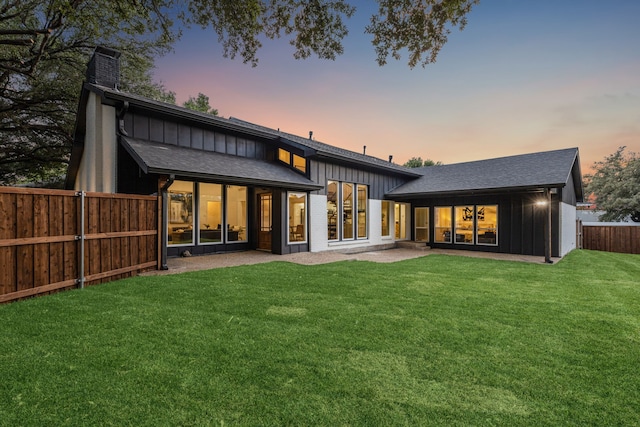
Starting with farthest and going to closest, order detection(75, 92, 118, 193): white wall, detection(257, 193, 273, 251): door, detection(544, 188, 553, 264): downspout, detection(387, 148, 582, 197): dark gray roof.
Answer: detection(257, 193, 273, 251): door < detection(387, 148, 582, 197): dark gray roof < detection(544, 188, 553, 264): downspout < detection(75, 92, 118, 193): white wall

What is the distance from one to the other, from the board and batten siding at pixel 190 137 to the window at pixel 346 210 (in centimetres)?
320

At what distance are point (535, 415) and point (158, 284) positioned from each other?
19.0 feet

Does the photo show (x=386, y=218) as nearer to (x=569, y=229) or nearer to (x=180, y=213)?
(x=569, y=229)

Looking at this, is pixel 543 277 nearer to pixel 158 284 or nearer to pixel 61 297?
pixel 158 284

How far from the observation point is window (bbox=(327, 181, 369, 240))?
1227 centimetres

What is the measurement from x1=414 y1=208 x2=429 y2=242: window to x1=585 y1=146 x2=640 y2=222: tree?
18713mm

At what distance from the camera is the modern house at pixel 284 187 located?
8.21 meters

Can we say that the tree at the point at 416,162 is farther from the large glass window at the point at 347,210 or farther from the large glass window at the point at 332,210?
the large glass window at the point at 332,210

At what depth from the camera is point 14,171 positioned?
16.7 meters

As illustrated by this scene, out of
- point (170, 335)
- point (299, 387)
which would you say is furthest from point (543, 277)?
point (170, 335)

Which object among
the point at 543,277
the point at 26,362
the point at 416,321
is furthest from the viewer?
the point at 543,277

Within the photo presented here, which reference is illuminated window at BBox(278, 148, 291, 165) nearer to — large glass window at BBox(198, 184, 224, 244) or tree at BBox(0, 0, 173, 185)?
large glass window at BBox(198, 184, 224, 244)

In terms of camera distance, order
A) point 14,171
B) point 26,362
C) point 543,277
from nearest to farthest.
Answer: point 26,362 < point 543,277 < point 14,171

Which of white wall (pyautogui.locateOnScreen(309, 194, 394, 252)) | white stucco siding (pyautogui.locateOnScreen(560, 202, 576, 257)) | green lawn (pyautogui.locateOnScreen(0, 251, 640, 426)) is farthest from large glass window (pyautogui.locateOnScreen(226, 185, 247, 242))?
white stucco siding (pyautogui.locateOnScreen(560, 202, 576, 257))
